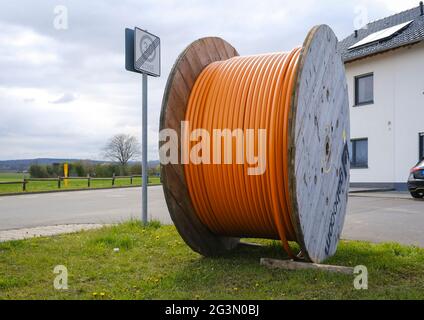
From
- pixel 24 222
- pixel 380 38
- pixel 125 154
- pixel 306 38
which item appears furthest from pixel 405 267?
pixel 125 154

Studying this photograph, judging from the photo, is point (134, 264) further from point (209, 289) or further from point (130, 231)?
point (130, 231)

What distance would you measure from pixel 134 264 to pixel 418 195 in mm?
11887

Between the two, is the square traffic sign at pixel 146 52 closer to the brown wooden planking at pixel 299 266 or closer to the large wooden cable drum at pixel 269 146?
the large wooden cable drum at pixel 269 146

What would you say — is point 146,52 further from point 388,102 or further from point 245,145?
point 388,102

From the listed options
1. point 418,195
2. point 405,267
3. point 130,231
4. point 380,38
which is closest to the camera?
point 405,267

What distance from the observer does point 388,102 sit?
65.3 ft

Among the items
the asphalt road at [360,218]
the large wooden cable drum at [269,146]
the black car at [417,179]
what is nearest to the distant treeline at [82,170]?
the asphalt road at [360,218]

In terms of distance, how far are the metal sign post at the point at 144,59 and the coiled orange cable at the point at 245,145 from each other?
293cm

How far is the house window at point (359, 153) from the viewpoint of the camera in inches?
838

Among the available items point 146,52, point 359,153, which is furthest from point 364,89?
point 146,52

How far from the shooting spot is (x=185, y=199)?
5652 millimetres

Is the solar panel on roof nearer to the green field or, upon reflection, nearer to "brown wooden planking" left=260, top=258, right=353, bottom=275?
"brown wooden planking" left=260, top=258, right=353, bottom=275

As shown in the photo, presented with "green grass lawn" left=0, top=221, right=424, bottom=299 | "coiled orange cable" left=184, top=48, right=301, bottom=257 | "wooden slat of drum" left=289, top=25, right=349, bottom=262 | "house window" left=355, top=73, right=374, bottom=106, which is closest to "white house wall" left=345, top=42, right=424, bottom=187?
"house window" left=355, top=73, right=374, bottom=106

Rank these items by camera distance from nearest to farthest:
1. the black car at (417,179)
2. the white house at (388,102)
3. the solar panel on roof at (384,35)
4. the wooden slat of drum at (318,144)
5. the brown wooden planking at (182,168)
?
the wooden slat of drum at (318,144) < the brown wooden planking at (182,168) < the black car at (417,179) < the white house at (388,102) < the solar panel on roof at (384,35)
